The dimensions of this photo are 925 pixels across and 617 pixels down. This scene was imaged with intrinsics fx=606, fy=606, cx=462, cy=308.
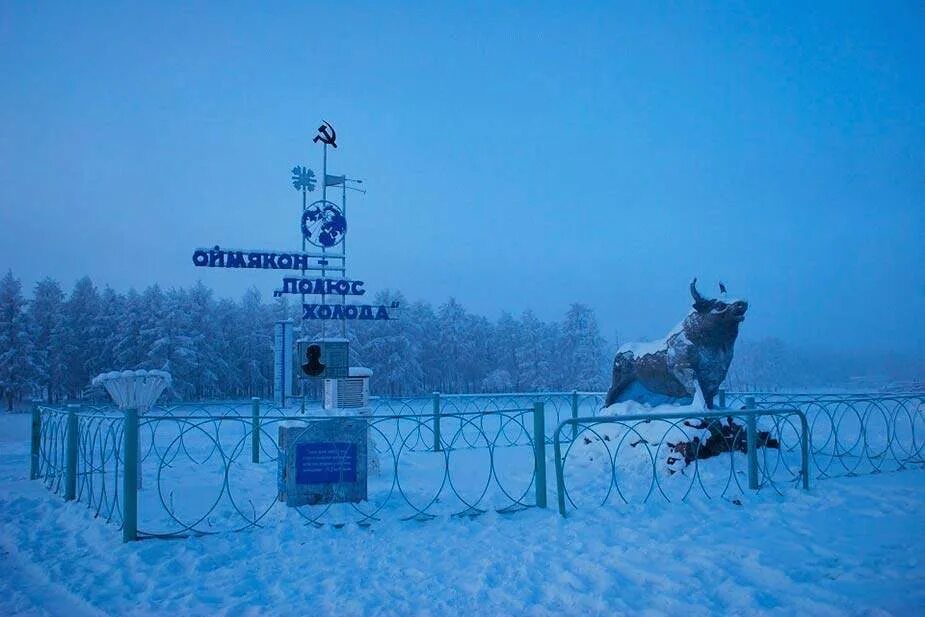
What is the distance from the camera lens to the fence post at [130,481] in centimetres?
576

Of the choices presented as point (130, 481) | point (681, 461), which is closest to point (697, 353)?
point (681, 461)

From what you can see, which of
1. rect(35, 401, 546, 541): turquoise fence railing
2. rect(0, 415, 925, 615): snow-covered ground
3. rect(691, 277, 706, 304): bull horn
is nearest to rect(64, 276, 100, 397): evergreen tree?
rect(35, 401, 546, 541): turquoise fence railing

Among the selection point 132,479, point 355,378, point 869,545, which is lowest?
point 869,545

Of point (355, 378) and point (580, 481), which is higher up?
point (355, 378)

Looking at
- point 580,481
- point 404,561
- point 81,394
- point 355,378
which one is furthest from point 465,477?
point 81,394

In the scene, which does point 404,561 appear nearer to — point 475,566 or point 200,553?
point 475,566

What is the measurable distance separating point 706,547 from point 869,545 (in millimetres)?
1503

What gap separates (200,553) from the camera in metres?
5.46

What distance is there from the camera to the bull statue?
1071 centimetres

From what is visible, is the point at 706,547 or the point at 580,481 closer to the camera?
the point at 706,547

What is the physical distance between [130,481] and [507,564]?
3.66 meters

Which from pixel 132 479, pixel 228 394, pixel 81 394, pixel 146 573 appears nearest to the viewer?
pixel 146 573

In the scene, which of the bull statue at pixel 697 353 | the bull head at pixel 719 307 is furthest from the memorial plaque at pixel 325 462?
the bull head at pixel 719 307

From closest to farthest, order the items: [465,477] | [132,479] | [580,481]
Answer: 1. [132,479]
2. [580,481]
3. [465,477]
